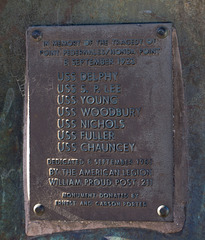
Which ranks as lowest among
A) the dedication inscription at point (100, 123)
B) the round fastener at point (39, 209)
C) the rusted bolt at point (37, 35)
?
the round fastener at point (39, 209)

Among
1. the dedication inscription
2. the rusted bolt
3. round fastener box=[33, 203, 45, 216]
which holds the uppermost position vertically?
the rusted bolt

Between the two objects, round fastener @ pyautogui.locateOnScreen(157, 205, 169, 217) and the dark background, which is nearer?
round fastener @ pyautogui.locateOnScreen(157, 205, 169, 217)

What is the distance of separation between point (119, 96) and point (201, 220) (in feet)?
3.45

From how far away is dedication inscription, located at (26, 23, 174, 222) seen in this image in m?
2.46

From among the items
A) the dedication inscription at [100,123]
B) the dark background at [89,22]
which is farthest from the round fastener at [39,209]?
the dark background at [89,22]

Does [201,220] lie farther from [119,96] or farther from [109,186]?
[119,96]

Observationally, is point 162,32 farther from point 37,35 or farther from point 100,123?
point 37,35

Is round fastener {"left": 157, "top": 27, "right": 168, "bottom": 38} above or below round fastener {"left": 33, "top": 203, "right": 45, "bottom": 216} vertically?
above

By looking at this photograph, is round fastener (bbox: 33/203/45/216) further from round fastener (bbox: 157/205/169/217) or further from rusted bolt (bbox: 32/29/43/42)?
rusted bolt (bbox: 32/29/43/42)

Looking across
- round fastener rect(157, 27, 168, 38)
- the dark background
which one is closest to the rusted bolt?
the dark background

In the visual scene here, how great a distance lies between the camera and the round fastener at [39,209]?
2529mm

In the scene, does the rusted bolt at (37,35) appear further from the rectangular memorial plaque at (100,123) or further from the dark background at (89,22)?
the dark background at (89,22)

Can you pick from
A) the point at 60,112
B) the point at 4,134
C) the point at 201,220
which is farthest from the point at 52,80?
the point at 201,220

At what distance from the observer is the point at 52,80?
2514 millimetres
